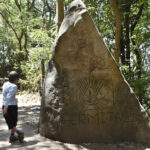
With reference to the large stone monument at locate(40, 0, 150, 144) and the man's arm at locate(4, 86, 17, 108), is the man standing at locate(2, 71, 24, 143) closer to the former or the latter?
the man's arm at locate(4, 86, 17, 108)

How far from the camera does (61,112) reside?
4.67 metres

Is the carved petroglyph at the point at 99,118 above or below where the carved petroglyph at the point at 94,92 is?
below

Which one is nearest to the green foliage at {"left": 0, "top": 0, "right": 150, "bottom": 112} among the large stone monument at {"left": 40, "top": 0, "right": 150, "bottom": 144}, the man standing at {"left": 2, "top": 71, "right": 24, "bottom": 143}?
the large stone monument at {"left": 40, "top": 0, "right": 150, "bottom": 144}

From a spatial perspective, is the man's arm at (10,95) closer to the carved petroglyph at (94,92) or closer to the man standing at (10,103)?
the man standing at (10,103)

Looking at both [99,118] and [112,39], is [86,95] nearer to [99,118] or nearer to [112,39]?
[99,118]

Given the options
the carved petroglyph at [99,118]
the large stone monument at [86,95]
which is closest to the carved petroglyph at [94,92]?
the large stone monument at [86,95]

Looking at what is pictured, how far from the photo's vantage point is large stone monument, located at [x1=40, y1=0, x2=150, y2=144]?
184 inches

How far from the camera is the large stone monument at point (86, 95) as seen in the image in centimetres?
468

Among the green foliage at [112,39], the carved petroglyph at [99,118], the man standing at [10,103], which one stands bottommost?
the carved petroglyph at [99,118]

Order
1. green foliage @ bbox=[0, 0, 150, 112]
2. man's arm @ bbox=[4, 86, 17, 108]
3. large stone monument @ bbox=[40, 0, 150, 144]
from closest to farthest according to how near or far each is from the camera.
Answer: man's arm @ bbox=[4, 86, 17, 108], large stone monument @ bbox=[40, 0, 150, 144], green foliage @ bbox=[0, 0, 150, 112]

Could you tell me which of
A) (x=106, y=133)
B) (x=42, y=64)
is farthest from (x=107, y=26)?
(x=106, y=133)

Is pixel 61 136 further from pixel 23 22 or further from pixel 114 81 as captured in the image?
pixel 23 22

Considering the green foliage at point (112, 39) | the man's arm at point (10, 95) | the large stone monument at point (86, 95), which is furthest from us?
the green foliage at point (112, 39)

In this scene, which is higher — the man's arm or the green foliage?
the green foliage
